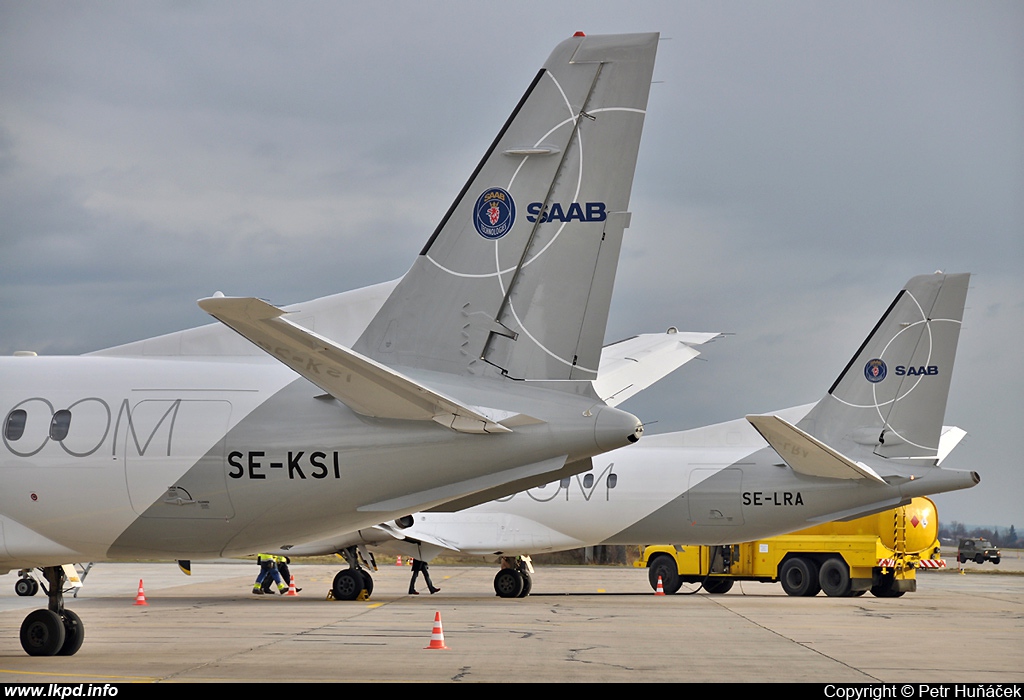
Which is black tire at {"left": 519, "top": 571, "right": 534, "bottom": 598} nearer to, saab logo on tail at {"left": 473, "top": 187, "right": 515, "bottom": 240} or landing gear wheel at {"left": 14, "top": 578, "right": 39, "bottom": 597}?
landing gear wheel at {"left": 14, "top": 578, "right": 39, "bottom": 597}

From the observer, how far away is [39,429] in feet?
36.8

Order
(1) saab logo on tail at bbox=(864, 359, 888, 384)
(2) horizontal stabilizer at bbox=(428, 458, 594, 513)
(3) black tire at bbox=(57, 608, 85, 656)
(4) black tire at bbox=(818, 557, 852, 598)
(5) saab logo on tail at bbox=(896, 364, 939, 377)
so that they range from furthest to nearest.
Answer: (4) black tire at bbox=(818, 557, 852, 598) → (1) saab logo on tail at bbox=(864, 359, 888, 384) → (5) saab logo on tail at bbox=(896, 364, 939, 377) → (3) black tire at bbox=(57, 608, 85, 656) → (2) horizontal stabilizer at bbox=(428, 458, 594, 513)

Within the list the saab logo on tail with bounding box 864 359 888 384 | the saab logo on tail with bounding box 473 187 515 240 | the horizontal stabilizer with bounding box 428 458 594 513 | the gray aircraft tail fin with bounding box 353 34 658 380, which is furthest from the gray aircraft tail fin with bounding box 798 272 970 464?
the saab logo on tail with bounding box 473 187 515 240

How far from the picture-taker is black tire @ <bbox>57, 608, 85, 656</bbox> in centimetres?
1262

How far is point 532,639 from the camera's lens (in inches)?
632

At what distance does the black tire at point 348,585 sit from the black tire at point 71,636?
1232 centimetres

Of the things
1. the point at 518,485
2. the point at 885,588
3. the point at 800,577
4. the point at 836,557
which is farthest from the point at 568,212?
the point at 885,588

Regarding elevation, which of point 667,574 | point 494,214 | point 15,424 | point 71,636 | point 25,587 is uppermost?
point 494,214

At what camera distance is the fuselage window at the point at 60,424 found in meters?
11.1

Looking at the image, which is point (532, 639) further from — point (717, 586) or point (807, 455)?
point (717, 586)

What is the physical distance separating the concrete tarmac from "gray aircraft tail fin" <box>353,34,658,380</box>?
3.47 metres

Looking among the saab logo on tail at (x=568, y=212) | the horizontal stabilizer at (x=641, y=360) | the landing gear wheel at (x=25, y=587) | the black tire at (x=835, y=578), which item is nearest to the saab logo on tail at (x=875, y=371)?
the black tire at (x=835, y=578)

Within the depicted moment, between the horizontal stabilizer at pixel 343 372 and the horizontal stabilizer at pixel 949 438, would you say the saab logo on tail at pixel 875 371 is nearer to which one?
the horizontal stabilizer at pixel 949 438

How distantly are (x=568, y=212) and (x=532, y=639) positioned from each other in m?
7.79
